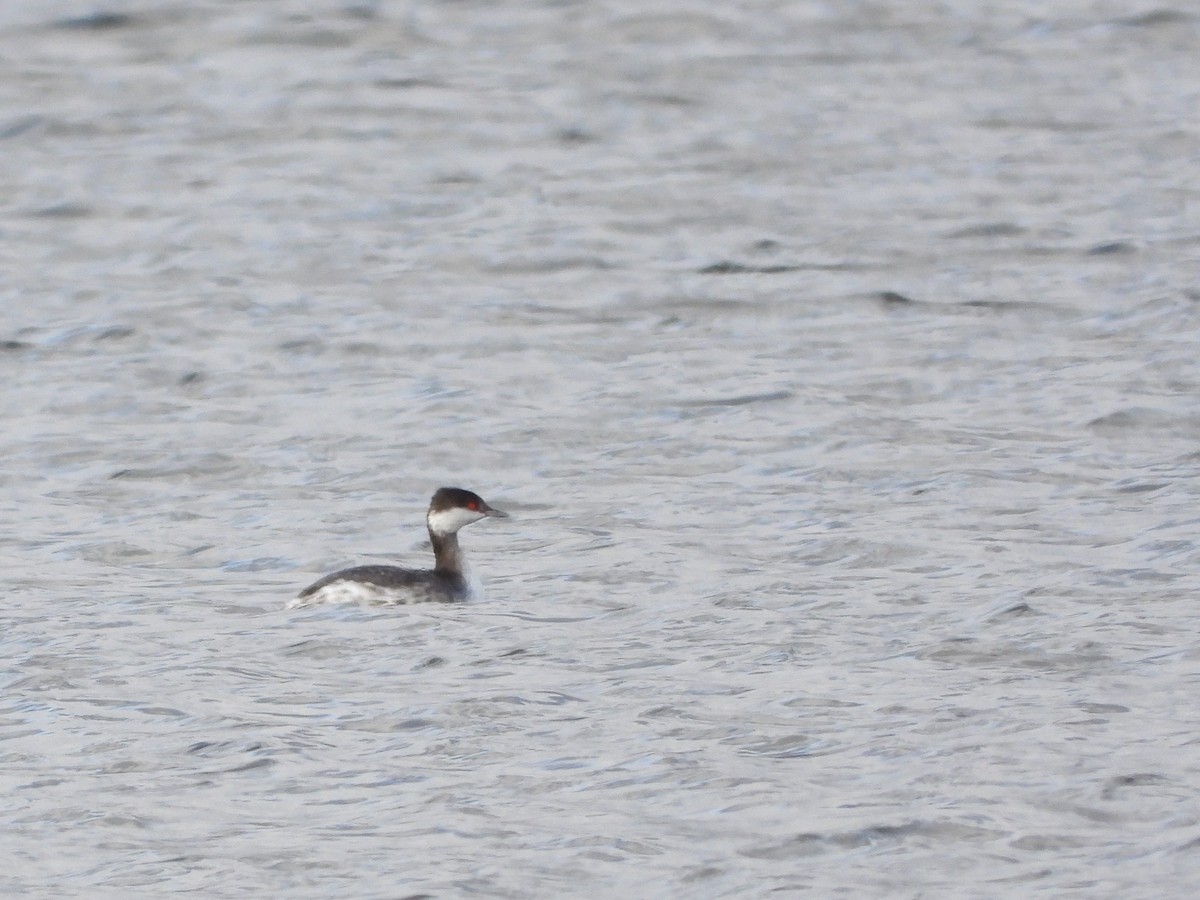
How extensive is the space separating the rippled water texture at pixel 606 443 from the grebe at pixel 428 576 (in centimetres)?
12

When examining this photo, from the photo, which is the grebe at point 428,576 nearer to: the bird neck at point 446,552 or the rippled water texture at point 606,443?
the bird neck at point 446,552

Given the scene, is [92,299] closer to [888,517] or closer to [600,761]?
[888,517]

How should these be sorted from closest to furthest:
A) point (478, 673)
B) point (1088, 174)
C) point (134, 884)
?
point (134, 884)
point (478, 673)
point (1088, 174)

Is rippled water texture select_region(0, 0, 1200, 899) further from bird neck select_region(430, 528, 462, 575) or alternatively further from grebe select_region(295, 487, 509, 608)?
bird neck select_region(430, 528, 462, 575)

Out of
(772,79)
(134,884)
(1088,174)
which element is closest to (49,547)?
(134,884)

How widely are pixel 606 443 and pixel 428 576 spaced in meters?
3.16

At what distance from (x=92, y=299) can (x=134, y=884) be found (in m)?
11.0

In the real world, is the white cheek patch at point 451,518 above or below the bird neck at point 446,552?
above

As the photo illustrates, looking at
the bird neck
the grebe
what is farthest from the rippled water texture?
the bird neck

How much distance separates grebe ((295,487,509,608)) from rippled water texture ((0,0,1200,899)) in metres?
0.12

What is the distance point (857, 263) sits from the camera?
62.3ft

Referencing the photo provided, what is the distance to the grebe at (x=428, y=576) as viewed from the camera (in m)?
11.5

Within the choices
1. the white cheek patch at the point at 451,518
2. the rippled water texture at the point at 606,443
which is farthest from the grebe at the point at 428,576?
the rippled water texture at the point at 606,443

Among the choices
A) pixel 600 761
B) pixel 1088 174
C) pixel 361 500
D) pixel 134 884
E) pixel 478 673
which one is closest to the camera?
pixel 134 884
